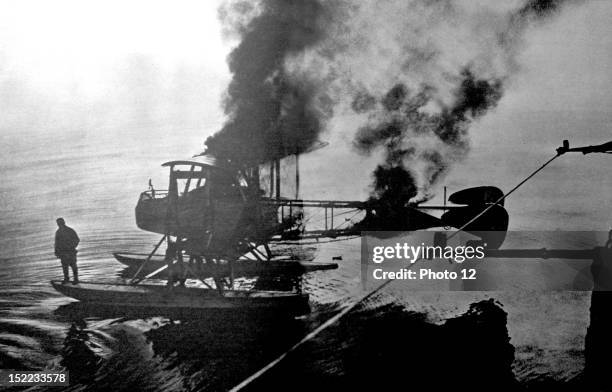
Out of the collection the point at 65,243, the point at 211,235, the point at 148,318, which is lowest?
the point at 148,318

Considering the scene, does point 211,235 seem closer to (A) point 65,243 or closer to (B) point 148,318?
(B) point 148,318

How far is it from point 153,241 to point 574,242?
47.6 ft

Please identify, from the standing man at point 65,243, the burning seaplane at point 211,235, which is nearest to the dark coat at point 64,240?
the standing man at point 65,243

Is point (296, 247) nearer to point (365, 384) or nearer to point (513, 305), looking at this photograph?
point (513, 305)

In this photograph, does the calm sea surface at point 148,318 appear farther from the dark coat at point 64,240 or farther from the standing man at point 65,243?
the dark coat at point 64,240

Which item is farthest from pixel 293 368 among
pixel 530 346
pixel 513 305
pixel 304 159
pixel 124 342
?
pixel 304 159

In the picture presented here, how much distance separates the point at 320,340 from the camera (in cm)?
725

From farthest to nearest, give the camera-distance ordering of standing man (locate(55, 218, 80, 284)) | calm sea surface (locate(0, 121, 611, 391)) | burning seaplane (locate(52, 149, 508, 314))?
1. standing man (locate(55, 218, 80, 284))
2. burning seaplane (locate(52, 149, 508, 314))
3. calm sea surface (locate(0, 121, 611, 391))

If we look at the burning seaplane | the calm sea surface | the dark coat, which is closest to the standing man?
the dark coat

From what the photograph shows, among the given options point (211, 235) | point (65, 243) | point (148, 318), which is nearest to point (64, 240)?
point (65, 243)

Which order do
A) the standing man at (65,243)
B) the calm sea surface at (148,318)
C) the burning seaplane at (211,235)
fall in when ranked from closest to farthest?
1. the calm sea surface at (148,318)
2. the burning seaplane at (211,235)
3. the standing man at (65,243)

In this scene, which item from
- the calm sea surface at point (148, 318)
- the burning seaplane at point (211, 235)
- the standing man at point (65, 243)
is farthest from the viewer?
the standing man at point (65, 243)

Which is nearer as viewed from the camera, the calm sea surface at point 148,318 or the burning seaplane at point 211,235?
the calm sea surface at point 148,318

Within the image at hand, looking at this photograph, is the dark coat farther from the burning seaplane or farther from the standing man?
the burning seaplane
